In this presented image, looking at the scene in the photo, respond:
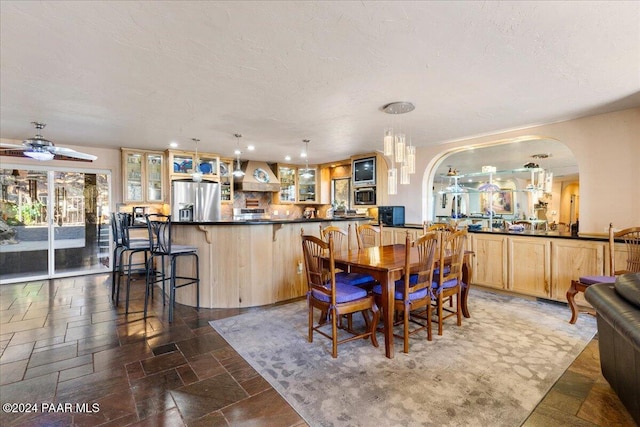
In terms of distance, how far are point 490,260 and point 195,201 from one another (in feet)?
17.0

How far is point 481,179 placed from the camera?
732cm

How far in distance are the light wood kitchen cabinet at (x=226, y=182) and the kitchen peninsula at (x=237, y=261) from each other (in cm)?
278

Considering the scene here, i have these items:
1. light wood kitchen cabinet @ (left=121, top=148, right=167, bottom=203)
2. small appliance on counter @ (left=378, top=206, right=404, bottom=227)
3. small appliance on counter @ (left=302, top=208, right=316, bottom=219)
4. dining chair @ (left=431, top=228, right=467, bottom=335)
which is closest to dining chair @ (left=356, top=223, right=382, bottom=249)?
dining chair @ (left=431, top=228, right=467, bottom=335)

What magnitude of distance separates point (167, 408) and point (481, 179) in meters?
7.58

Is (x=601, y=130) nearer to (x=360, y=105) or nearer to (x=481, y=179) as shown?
(x=360, y=105)

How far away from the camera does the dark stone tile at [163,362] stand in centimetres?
228

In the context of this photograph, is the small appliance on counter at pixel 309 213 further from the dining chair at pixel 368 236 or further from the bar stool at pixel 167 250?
the bar stool at pixel 167 250

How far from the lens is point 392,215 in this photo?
5551mm

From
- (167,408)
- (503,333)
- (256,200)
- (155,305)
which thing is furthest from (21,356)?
(256,200)

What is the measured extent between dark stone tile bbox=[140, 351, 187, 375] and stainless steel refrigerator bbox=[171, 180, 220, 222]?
344cm

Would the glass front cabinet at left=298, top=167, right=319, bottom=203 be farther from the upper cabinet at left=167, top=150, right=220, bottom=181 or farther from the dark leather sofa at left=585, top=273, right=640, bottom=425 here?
the dark leather sofa at left=585, top=273, right=640, bottom=425

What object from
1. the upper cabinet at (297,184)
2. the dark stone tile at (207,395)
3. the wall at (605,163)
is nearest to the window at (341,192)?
the upper cabinet at (297,184)

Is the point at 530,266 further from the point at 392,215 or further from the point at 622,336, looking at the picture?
the point at 622,336

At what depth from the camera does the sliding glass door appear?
5.09m
